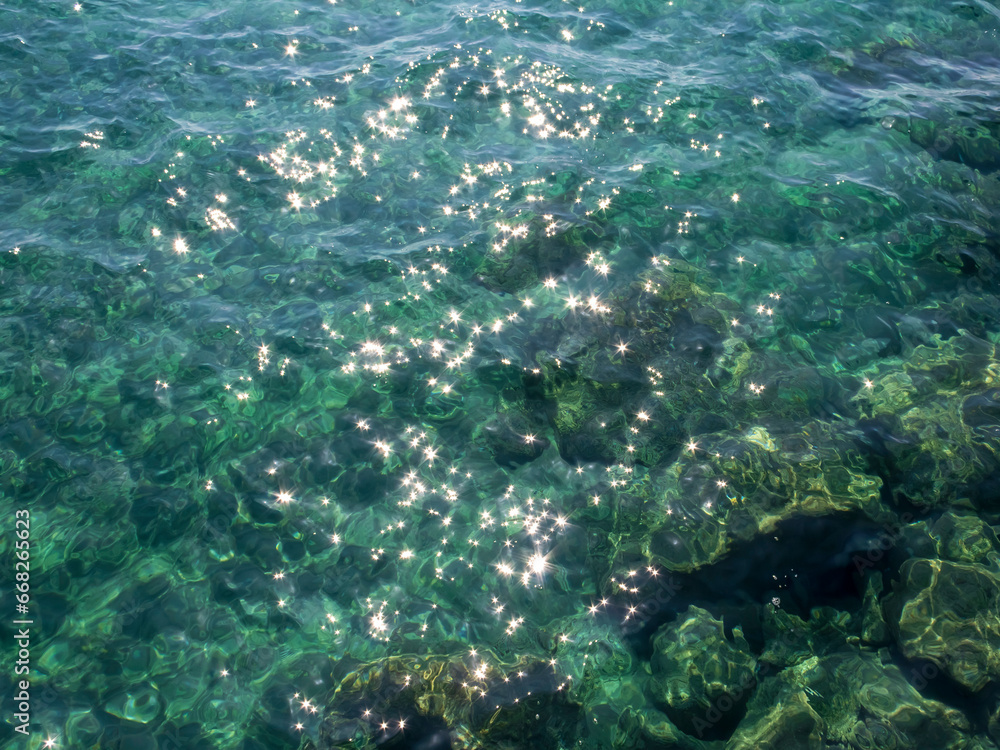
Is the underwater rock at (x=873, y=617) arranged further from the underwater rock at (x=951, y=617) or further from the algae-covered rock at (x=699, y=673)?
the algae-covered rock at (x=699, y=673)

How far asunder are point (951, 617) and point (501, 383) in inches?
231

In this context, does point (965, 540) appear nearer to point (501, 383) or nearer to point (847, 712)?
point (847, 712)

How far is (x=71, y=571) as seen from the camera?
7238mm

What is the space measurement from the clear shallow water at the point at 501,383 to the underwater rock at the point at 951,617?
35mm

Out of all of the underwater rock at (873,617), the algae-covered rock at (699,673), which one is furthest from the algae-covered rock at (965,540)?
the algae-covered rock at (699,673)

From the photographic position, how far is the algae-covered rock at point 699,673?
643 cm

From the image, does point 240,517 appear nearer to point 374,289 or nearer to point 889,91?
point 374,289

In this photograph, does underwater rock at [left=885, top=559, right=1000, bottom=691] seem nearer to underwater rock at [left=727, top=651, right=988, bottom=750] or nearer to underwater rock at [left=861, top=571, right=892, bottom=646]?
underwater rock at [left=861, top=571, right=892, bottom=646]

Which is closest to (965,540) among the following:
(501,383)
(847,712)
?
(847,712)

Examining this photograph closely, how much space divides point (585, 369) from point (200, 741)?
6.25m

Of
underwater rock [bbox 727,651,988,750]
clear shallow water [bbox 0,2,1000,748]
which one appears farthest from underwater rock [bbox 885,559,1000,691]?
underwater rock [bbox 727,651,988,750]

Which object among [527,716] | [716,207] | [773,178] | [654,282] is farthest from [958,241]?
[527,716]

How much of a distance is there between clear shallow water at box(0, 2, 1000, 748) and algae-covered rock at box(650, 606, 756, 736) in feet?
0.11

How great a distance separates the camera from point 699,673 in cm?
653
